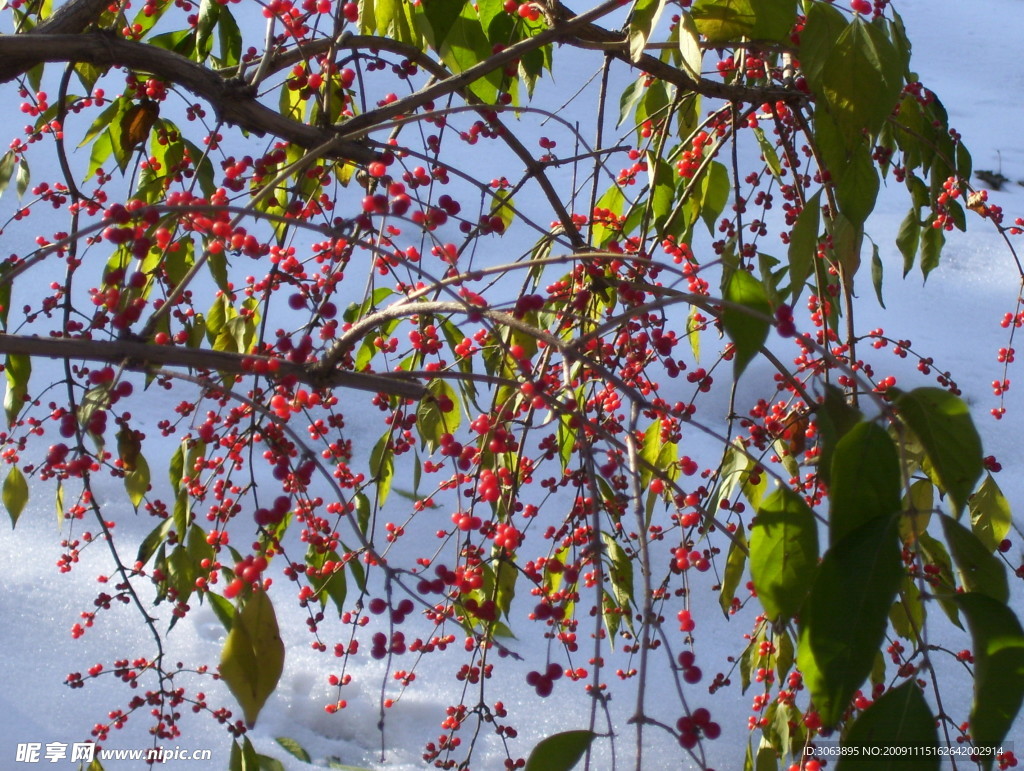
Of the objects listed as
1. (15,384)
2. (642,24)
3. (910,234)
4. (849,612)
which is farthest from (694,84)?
(15,384)

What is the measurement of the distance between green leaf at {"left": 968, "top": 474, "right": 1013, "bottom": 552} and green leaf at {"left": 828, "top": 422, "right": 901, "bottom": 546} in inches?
20.4

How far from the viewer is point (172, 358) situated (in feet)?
1.61

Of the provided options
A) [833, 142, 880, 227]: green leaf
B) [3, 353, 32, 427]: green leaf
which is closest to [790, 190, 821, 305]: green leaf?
[833, 142, 880, 227]: green leaf

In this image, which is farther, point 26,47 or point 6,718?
point 6,718

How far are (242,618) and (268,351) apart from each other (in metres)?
0.35

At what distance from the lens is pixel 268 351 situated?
2.41ft

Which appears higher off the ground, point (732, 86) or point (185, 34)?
point (185, 34)

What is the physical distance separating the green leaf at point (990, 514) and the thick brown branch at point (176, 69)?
0.61 metres

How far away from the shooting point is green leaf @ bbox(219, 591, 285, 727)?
410mm

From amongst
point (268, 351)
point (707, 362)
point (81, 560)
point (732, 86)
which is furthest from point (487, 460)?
point (707, 362)

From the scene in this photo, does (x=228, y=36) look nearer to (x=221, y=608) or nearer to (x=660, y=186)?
(x=660, y=186)

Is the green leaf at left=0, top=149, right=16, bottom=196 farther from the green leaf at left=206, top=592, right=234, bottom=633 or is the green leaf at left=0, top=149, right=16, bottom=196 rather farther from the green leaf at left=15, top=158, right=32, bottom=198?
the green leaf at left=206, top=592, right=234, bottom=633

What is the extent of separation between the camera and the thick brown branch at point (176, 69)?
702 mm

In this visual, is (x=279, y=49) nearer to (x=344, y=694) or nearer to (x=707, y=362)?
(x=344, y=694)
